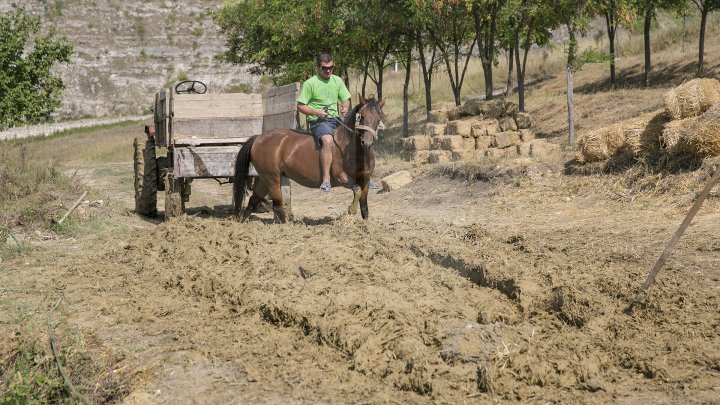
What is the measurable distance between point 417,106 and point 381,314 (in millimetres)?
29738

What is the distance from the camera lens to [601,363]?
5.42m

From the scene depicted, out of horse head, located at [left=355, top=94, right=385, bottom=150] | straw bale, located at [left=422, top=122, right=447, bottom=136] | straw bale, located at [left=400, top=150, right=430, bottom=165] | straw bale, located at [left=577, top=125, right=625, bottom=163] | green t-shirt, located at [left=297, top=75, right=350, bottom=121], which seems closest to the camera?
horse head, located at [left=355, top=94, right=385, bottom=150]

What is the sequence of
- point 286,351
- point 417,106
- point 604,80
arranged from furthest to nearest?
point 417,106, point 604,80, point 286,351

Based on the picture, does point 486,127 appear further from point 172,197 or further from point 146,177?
point 172,197

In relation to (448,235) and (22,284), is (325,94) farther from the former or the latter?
(22,284)

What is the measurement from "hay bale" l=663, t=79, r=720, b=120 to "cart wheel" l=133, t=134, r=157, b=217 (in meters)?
8.61

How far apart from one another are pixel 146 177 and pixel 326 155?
4092 millimetres

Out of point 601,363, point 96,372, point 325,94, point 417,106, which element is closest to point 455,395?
point 601,363

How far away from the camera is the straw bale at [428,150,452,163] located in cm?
1742

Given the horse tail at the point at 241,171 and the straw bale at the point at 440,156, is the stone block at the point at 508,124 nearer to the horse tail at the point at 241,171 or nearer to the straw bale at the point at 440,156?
the straw bale at the point at 440,156

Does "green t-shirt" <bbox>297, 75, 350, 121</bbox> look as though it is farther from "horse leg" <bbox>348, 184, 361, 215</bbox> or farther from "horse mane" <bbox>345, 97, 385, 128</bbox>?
"horse leg" <bbox>348, 184, 361, 215</bbox>

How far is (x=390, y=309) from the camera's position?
6.39 m

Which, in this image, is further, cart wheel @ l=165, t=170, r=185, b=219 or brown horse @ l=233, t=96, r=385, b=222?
cart wheel @ l=165, t=170, r=185, b=219

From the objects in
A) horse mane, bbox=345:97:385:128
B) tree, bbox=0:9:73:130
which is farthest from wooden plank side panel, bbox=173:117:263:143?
tree, bbox=0:9:73:130
